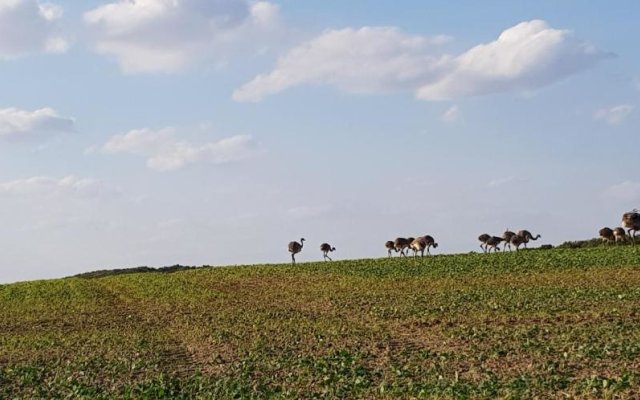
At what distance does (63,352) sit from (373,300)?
15.9 m

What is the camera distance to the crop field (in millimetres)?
20953

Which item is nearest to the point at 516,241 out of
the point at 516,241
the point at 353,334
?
the point at 516,241

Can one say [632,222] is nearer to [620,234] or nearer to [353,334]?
[620,234]

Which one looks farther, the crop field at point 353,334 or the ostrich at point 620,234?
the ostrich at point 620,234

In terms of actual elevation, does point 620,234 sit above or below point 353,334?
above

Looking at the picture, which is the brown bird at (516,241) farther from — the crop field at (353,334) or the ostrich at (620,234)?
the crop field at (353,334)

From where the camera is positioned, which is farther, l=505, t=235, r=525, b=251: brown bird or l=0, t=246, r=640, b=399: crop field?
l=505, t=235, r=525, b=251: brown bird

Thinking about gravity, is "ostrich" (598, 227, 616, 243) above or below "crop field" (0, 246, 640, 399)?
above

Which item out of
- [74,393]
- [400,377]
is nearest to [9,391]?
[74,393]

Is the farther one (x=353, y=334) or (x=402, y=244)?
(x=402, y=244)

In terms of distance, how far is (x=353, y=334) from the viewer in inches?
1188

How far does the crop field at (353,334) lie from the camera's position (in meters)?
21.0

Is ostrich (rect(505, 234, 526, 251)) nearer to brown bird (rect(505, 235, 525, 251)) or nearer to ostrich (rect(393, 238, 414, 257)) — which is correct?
brown bird (rect(505, 235, 525, 251))

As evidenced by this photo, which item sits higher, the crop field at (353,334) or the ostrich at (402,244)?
the ostrich at (402,244)
